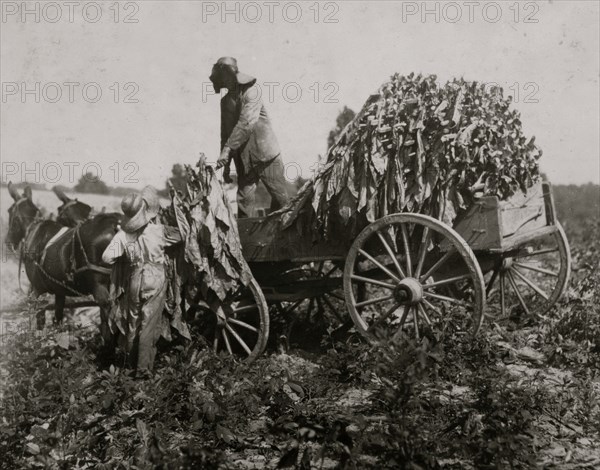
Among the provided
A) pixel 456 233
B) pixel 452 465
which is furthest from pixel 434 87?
pixel 452 465

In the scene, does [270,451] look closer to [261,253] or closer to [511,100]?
[261,253]

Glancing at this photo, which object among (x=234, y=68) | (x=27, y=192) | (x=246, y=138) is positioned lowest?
(x=27, y=192)

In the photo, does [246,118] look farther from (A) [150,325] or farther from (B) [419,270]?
(B) [419,270]

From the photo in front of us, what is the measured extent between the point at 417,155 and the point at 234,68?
231 centimetres

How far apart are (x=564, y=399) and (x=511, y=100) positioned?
2.54 metres

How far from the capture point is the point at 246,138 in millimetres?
5969

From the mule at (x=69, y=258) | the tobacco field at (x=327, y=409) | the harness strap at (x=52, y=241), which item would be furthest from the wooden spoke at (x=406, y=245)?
the harness strap at (x=52, y=241)

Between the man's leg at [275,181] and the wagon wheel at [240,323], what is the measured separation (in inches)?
42.0

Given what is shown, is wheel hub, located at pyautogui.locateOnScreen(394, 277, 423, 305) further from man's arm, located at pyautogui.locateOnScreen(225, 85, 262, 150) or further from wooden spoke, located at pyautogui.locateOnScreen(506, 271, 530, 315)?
man's arm, located at pyautogui.locateOnScreen(225, 85, 262, 150)

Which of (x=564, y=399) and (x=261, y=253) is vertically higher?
(x=261, y=253)

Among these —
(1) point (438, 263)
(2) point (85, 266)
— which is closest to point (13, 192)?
(2) point (85, 266)

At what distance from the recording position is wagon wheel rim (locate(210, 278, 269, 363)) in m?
5.37

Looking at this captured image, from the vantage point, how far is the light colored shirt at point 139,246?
5.04 metres

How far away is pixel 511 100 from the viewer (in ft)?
16.8
